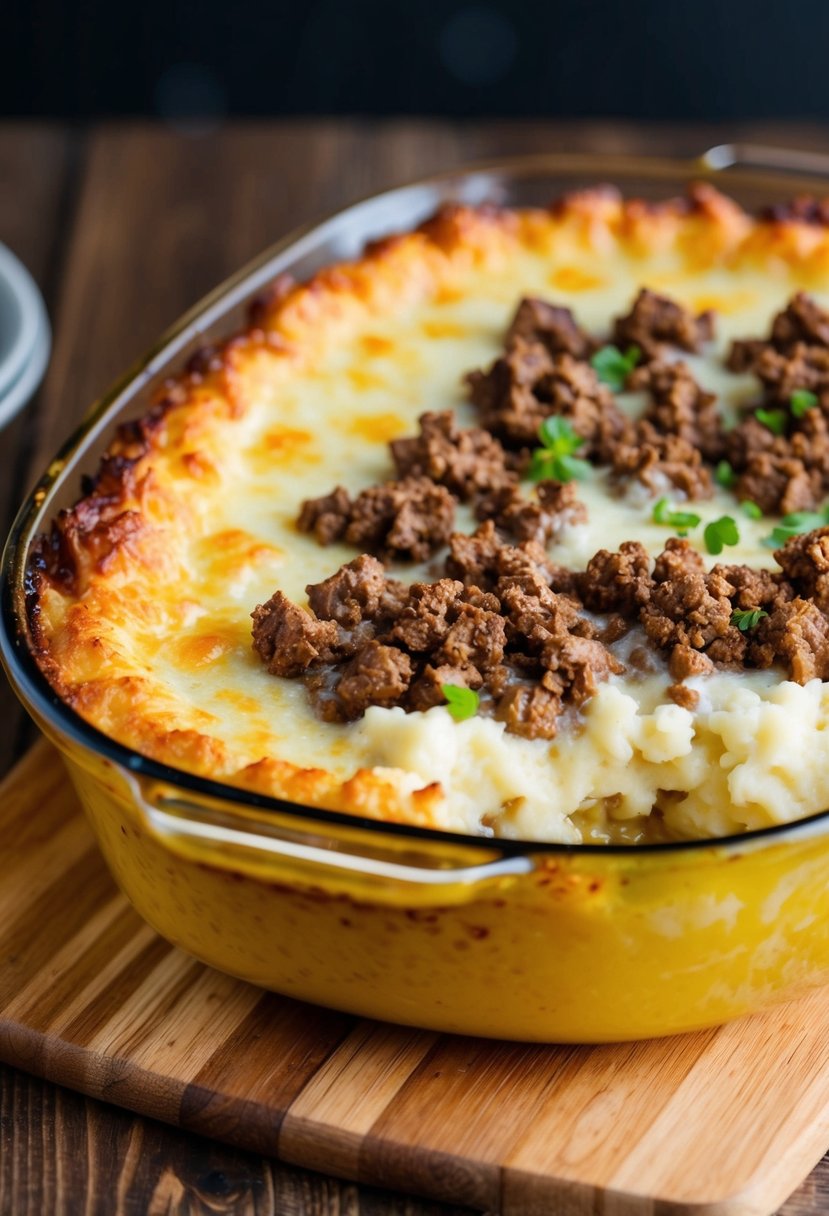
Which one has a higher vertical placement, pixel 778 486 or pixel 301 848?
pixel 778 486

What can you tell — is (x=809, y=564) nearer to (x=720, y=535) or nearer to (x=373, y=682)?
(x=720, y=535)

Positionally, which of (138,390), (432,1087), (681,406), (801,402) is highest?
(801,402)

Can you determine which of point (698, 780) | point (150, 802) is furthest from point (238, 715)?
point (698, 780)

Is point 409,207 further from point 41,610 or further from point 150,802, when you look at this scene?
point 150,802

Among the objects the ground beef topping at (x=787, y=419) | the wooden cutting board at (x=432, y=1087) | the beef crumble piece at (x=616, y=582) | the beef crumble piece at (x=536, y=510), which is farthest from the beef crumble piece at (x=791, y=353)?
the wooden cutting board at (x=432, y=1087)

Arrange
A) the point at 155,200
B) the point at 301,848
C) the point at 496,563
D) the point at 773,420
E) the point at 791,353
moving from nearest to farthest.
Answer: the point at 301,848 < the point at 496,563 < the point at 773,420 < the point at 791,353 < the point at 155,200

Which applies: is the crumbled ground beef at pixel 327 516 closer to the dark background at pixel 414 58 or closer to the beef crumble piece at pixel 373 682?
the beef crumble piece at pixel 373 682

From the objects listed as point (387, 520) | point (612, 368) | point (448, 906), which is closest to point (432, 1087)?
point (448, 906)
